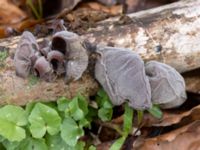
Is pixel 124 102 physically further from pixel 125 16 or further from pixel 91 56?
pixel 125 16

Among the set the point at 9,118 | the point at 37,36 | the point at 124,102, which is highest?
the point at 37,36

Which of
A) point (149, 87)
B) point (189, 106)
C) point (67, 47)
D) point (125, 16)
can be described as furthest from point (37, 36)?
point (189, 106)

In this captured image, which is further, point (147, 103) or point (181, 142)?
point (181, 142)

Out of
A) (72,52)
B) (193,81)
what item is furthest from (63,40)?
(193,81)

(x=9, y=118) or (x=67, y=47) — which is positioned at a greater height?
(x=67, y=47)

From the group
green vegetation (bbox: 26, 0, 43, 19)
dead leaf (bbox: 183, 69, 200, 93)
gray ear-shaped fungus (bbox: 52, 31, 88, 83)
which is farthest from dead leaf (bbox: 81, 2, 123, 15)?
gray ear-shaped fungus (bbox: 52, 31, 88, 83)

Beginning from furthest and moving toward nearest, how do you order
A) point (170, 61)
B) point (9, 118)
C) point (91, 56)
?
1. point (170, 61)
2. point (91, 56)
3. point (9, 118)

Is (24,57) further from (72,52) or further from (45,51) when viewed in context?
(72,52)
